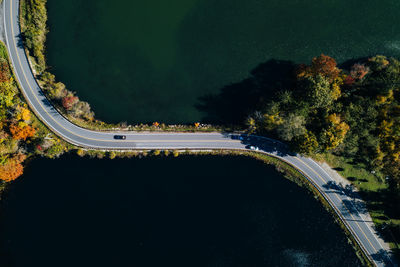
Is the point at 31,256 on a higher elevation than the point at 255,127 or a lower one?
lower

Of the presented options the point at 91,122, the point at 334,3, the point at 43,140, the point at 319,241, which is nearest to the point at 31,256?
the point at 43,140

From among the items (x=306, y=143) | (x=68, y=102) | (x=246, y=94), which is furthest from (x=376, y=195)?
(x=68, y=102)

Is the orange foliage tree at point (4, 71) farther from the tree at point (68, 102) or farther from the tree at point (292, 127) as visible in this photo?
the tree at point (292, 127)

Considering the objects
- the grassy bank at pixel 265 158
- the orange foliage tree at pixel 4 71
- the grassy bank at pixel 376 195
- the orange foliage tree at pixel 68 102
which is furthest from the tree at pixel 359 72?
the orange foliage tree at pixel 4 71

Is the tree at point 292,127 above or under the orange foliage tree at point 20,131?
under

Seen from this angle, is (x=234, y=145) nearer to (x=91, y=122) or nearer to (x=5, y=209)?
(x=91, y=122)
